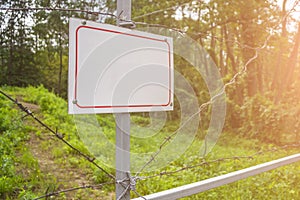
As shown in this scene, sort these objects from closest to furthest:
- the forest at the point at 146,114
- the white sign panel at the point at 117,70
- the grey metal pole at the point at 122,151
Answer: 1. the white sign panel at the point at 117,70
2. the grey metal pole at the point at 122,151
3. the forest at the point at 146,114

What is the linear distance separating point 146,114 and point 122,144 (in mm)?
540

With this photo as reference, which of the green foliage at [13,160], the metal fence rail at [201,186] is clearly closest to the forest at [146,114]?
the green foliage at [13,160]

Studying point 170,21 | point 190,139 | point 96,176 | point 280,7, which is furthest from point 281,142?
point 190,139

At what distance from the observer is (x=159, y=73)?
0.87 m

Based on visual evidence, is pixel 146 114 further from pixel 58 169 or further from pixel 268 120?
pixel 268 120

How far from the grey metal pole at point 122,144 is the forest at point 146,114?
0.04 meters

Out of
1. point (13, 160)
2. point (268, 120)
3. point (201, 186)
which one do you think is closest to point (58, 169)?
point (13, 160)

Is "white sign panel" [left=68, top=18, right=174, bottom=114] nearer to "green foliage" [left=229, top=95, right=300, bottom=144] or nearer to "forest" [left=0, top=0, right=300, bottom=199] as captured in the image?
"forest" [left=0, top=0, right=300, bottom=199]

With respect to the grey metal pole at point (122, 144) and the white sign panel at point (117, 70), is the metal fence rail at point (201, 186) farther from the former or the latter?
the white sign panel at point (117, 70)

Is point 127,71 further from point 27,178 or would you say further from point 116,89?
point 27,178

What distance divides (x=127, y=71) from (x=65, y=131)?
3120mm

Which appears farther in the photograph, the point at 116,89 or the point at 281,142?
the point at 281,142

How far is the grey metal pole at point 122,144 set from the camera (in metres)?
0.79

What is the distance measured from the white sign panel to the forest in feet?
0.22
